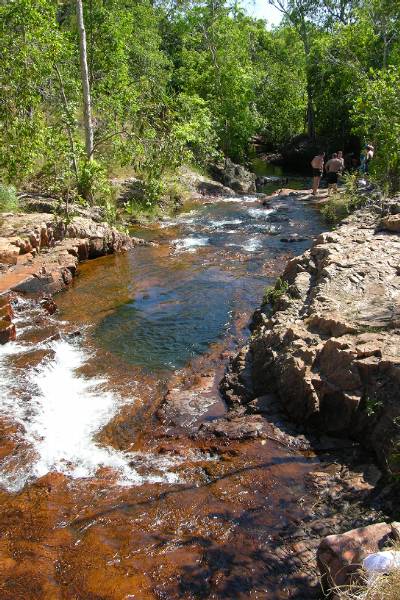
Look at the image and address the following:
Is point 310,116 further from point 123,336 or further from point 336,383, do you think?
point 336,383

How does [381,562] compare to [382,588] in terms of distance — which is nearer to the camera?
[382,588]

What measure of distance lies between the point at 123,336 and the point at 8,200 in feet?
20.7

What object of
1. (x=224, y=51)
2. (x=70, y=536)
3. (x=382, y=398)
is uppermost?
(x=224, y=51)

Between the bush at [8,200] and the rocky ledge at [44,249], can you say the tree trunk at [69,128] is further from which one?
the bush at [8,200]

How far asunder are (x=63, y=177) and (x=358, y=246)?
28.8 feet

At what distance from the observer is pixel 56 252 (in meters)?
11.8

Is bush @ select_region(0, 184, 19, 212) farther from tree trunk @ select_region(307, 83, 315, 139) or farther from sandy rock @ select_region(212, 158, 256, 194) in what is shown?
tree trunk @ select_region(307, 83, 315, 139)

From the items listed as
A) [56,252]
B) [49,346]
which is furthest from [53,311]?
[56,252]

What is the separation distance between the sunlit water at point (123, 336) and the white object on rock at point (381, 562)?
7.58ft

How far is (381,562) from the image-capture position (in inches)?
122

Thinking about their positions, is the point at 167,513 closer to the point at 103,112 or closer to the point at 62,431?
the point at 62,431

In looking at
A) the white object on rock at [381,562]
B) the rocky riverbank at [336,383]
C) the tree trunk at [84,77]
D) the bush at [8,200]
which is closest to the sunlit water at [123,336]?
the rocky riverbank at [336,383]

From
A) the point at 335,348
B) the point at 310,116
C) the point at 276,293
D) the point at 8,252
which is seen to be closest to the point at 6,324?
the point at 8,252

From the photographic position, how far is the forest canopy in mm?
13383
